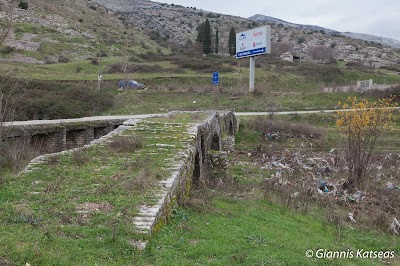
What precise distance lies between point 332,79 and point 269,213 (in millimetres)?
46555

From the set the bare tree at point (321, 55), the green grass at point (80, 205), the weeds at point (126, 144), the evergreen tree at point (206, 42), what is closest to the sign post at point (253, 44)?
the evergreen tree at point (206, 42)

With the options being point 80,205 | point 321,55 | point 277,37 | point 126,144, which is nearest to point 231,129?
point 126,144

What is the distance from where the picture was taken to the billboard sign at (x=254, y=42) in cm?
3531

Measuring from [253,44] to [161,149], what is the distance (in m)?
29.9

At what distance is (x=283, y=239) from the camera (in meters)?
6.57

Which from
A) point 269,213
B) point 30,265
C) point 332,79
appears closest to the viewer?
point 30,265

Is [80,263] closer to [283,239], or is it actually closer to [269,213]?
[283,239]

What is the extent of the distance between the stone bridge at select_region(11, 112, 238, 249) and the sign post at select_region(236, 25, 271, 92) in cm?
1720

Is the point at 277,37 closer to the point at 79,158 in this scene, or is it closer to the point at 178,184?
the point at 79,158

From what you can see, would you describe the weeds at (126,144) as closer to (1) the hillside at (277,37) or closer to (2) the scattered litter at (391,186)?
(2) the scattered litter at (391,186)

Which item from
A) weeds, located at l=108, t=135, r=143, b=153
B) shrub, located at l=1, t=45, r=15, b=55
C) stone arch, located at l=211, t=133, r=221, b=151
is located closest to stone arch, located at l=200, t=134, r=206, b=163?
weeds, located at l=108, t=135, r=143, b=153

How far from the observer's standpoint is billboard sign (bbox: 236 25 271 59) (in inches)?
1390

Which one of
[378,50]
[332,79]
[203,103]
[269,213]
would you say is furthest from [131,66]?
[378,50]

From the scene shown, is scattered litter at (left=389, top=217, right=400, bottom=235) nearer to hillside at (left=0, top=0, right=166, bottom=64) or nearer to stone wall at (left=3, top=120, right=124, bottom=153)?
stone wall at (left=3, top=120, right=124, bottom=153)
